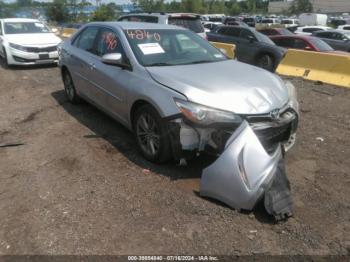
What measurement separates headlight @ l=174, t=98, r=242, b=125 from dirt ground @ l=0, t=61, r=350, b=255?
2.51 feet

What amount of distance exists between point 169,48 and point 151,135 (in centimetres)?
143

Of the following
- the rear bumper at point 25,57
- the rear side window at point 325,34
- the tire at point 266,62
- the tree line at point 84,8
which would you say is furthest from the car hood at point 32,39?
the tree line at point 84,8

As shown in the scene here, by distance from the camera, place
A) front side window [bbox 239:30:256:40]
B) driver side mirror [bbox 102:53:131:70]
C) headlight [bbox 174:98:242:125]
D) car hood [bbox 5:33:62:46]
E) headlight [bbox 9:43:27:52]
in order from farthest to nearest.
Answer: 1. front side window [bbox 239:30:256:40]
2. car hood [bbox 5:33:62:46]
3. headlight [bbox 9:43:27:52]
4. driver side mirror [bbox 102:53:131:70]
5. headlight [bbox 174:98:242:125]

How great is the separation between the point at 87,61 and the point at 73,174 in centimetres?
223

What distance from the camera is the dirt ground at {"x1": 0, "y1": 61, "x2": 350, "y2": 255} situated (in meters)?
3.16

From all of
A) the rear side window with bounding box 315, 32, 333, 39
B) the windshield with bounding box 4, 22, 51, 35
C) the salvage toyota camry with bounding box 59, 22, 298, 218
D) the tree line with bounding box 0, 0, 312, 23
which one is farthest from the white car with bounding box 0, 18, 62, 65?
the tree line with bounding box 0, 0, 312, 23

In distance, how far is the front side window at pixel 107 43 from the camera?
16.9 ft

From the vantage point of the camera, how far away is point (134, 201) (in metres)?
3.79

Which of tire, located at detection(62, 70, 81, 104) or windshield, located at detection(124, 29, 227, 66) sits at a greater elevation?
windshield, located at detection(124, 29, 227, 66)

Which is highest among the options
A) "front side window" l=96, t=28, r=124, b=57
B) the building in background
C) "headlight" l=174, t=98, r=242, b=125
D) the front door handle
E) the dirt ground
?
"front side window" l=96, t=28, r=124, b=57

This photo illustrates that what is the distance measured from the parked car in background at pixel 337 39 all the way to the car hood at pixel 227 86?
511 inches

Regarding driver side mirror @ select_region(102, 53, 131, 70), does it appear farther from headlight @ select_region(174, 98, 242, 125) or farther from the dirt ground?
headlight @ select_region(174, 98, 242, 125)

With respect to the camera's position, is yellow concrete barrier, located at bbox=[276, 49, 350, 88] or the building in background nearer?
yellow concrete barrier, located at bbox=[276, 49, 350, 88]

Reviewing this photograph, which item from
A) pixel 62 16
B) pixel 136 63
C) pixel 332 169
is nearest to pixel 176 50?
pixel 136 63
